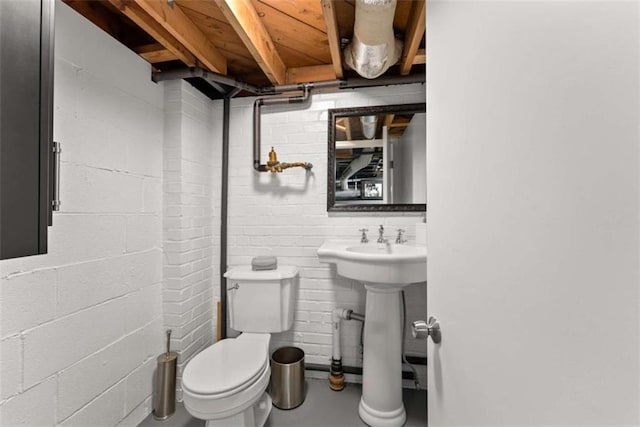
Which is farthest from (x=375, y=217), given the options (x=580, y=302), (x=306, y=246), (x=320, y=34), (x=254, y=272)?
(x=580, y=302)

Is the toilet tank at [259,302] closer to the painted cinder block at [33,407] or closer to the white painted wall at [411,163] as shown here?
the painted cinder block at [33,407]

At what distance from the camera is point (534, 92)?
1.10ft

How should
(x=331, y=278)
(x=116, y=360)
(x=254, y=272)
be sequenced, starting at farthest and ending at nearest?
(x=331, y=278) → (x=254, y=272) → (x=116, y=360)

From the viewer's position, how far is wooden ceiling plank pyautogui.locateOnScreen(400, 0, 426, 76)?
3.97ft

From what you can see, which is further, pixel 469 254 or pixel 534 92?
pixel 469 254

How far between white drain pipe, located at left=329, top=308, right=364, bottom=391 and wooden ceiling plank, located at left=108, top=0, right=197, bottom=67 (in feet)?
5.71

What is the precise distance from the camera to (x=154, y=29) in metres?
1.30

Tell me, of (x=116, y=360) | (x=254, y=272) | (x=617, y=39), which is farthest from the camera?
(x=254, y=272)

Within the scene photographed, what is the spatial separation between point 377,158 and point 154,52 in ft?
4.63

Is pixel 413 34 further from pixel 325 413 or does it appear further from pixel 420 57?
pixel 325 413

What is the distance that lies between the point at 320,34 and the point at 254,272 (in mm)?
1428

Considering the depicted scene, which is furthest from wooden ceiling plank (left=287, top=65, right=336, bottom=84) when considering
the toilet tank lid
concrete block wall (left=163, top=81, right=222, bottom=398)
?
the toilet tank lid

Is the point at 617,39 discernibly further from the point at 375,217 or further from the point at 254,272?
the point at 254,272

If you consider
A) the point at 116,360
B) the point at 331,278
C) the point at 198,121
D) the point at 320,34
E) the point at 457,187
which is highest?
the point at 320,34
